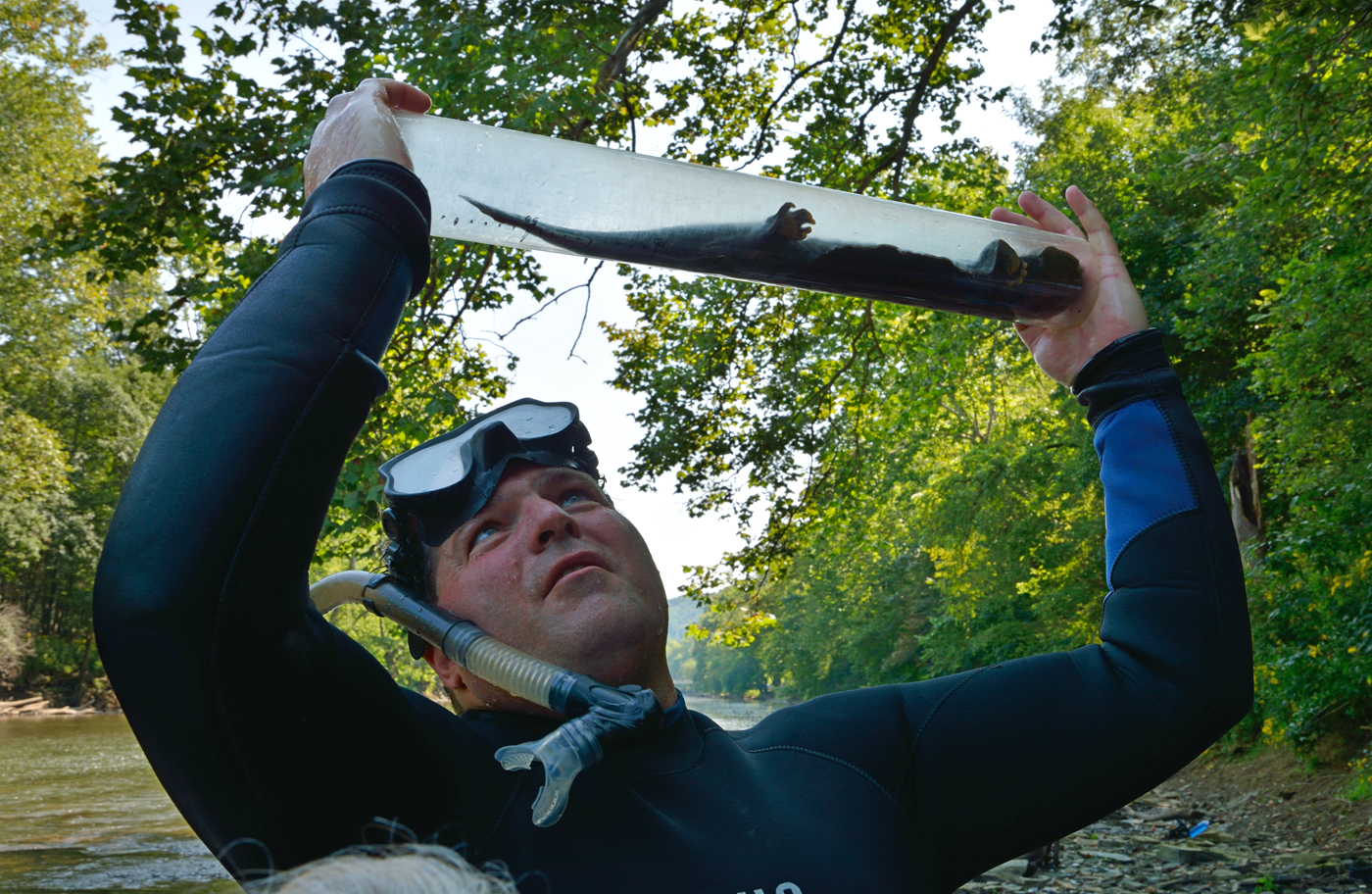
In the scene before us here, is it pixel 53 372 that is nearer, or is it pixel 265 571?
pixel 265 571

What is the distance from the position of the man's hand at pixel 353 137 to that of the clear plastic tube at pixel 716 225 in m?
0.15

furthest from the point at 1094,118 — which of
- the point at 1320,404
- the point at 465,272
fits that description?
the point at 465,272

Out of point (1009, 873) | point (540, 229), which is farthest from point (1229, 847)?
point (540, 229)

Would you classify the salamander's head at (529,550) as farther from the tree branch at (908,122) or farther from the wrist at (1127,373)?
the tree branch at (908,122)

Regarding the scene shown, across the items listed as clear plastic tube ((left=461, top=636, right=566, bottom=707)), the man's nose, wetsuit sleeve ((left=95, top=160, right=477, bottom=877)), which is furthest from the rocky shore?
wetsuit sleeve ((left=95, top=160, right=477, bottom=877))

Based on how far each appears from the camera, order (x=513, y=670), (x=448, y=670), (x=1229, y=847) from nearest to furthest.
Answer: (x=513, y=670)
(x=448, y=670)
(x=1229, y=847)

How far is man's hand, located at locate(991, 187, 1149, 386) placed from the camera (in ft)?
6.16

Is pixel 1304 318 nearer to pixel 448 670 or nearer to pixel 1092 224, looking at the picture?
pixel 1092 224

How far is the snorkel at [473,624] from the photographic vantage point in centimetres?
130

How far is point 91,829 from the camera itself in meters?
13.0

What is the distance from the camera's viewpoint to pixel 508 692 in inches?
61.4

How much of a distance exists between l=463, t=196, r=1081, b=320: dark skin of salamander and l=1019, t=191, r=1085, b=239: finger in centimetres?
9

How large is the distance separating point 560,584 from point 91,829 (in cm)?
1480

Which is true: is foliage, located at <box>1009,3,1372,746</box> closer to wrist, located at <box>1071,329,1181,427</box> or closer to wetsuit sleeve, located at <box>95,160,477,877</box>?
wrist, located at <box>1071,329,1181,427</box>
